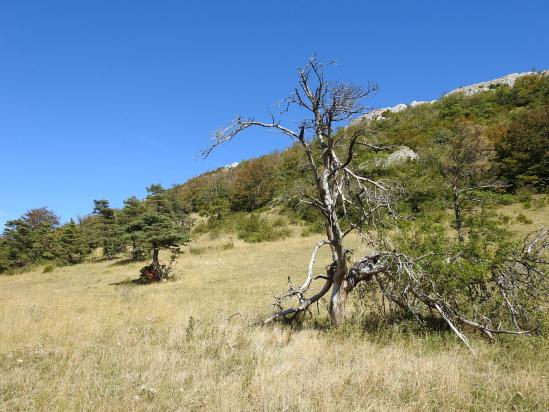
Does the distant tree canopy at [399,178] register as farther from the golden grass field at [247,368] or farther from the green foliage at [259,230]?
the golden grass field at [247,368]

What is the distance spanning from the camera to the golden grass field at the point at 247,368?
3965 millimetres

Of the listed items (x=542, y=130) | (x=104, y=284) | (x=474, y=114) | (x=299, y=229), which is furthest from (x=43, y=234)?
(x=474, y=114)

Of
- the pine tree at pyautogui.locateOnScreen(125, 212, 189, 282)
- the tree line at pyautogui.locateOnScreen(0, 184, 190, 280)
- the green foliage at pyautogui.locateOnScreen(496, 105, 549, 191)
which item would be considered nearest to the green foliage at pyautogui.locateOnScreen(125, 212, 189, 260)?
the pine tree at pyautogui.locateOnScreen(125, 212, 189, 282)

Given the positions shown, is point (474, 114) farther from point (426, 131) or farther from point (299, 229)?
point (299, 229)

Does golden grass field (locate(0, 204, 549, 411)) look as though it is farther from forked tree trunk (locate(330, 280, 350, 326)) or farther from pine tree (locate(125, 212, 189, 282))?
pine tree (locate(125, 212, 189, 282))

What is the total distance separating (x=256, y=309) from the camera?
31.8 feet

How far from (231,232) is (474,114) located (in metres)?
33.5

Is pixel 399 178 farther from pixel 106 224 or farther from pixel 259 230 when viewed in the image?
pixel 106 224

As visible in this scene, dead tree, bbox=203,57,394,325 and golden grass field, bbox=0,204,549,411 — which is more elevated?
dead tree, bbox=203,57,394,325

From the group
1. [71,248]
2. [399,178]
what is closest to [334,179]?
[399,178]

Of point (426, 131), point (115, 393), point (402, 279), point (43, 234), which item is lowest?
point (115, 393)

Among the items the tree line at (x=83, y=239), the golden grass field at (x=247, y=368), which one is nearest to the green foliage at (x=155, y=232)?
the tree line at (x=83, y=239)

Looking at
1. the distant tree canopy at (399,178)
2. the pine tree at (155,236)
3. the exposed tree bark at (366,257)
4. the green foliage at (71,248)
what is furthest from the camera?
the green foliage at (71,248)

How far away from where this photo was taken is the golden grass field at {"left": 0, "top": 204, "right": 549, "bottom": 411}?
396 cm
